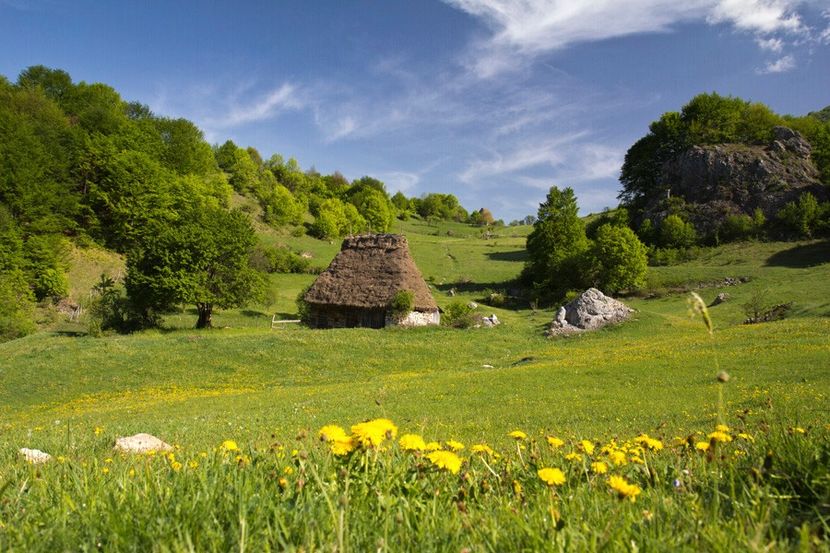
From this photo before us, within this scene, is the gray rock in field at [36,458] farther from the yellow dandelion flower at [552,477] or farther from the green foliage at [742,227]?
the green foliage at [742,227]

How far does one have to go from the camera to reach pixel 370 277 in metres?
45.0

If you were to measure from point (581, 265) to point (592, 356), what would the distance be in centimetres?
3623

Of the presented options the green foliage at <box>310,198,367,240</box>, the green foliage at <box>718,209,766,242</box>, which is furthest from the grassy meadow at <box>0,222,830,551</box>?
the green foliage at <box>310,198,367,240</box>

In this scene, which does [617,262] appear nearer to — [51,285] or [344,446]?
[344,446]

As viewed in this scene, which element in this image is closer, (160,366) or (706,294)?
(160,366)

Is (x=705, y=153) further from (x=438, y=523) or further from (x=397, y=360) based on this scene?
(x=438, y=523)

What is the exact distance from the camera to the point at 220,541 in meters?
1.80

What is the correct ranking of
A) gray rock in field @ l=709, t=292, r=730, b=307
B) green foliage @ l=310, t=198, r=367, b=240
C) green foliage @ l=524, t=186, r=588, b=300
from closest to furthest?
gray rock in field @ l=709, t=292, r=730, b=307
green foliage @ l=524, t=186, r=588, b=300
green foliage @ l=310, t=198, r=367, b=240

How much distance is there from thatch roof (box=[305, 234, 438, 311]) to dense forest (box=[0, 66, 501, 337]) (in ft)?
29.3

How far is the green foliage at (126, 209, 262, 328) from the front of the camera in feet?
126

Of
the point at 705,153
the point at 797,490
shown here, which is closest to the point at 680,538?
the point at 797,490

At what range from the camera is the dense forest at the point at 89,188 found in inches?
1618

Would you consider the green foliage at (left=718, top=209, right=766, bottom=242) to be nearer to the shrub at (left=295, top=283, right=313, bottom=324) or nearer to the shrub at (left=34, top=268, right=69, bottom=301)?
the shrub at (left=295, top=283, right=313, bottom=324)

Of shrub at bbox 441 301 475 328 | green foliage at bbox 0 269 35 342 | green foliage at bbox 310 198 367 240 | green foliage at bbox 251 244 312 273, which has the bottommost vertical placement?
shrub at bbox 441 301 475 328
